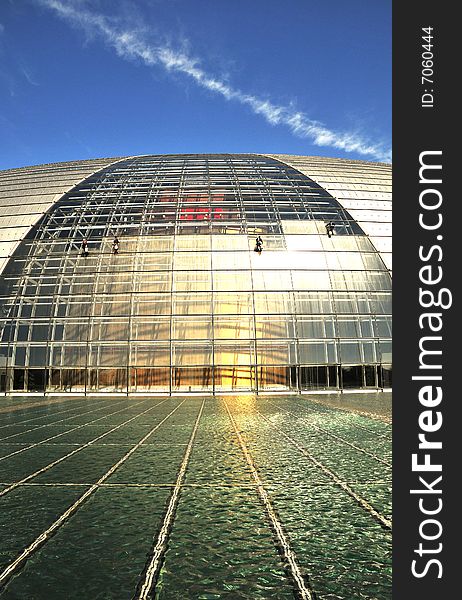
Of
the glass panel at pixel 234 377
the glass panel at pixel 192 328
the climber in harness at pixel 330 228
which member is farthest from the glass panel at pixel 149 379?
the climber in harness at pixel 330 228

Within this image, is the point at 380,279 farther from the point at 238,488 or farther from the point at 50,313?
the point at 238,488

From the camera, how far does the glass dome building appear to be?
22781 mm

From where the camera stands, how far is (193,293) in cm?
2322

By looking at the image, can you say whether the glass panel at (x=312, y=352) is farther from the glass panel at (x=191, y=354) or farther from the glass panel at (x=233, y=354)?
the glass panel at (x=191, y=354)

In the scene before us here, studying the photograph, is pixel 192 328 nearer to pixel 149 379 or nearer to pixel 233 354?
pixel 233 354

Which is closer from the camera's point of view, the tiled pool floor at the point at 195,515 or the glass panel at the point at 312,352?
the tiled pool floor at the point at 195,515

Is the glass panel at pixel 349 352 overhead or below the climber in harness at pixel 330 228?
below

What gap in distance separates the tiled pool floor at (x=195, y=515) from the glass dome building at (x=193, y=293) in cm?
1222

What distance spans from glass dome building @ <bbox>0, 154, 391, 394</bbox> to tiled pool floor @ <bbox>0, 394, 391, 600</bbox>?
12224mm

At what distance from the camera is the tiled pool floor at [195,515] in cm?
344

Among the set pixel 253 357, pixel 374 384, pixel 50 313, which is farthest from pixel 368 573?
pixel 50 313

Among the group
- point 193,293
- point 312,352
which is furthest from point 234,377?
point 193,293

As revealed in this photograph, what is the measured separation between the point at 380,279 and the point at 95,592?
23.7m

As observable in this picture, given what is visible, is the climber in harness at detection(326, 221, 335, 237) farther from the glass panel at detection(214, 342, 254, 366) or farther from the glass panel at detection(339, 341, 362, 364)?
the glass panel at detection(214, 342, 254, 366)
